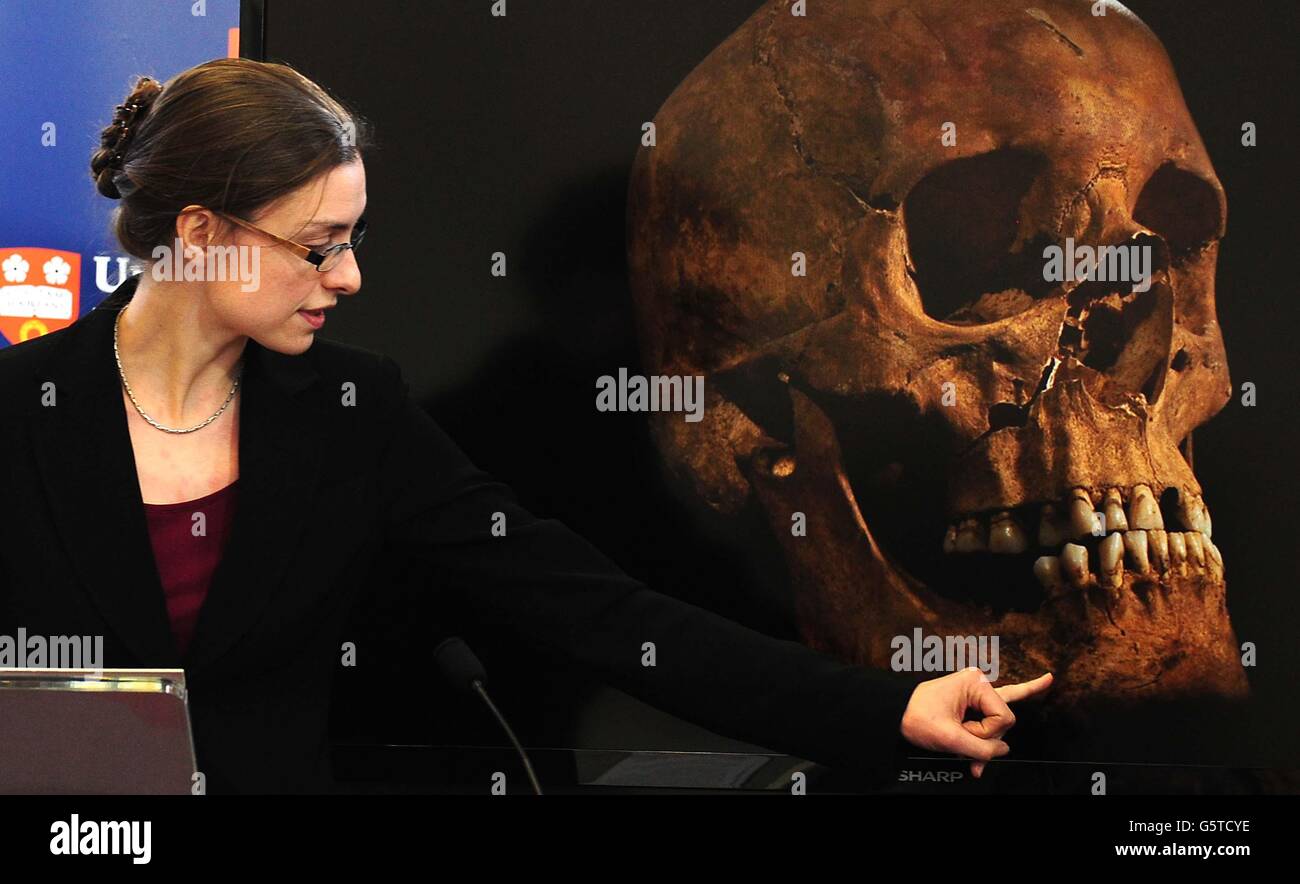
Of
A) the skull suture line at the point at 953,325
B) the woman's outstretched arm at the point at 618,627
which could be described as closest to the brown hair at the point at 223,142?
the woman's outstretched arm at the point at 618,627

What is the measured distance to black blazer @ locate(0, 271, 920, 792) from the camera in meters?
1.54

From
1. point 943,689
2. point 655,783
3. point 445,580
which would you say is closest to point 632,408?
point 445,580

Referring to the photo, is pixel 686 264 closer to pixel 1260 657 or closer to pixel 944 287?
pixel 944 287

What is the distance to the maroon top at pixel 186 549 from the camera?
5.15 feet

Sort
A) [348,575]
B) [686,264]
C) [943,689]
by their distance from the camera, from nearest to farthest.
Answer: [943,689] → [348,575] → [686,264]

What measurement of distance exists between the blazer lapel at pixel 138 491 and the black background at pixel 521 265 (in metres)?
0.34

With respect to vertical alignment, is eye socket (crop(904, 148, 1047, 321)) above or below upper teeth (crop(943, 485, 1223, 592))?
above

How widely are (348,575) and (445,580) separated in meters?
0.29

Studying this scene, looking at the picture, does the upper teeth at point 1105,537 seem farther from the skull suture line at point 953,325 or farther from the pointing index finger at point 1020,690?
the pointing index finger at point 1020,690

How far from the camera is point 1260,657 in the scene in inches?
71.4

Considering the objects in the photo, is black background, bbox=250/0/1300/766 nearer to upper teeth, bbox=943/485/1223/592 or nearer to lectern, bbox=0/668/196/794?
upper teeth, bbox=943/485/1223/592

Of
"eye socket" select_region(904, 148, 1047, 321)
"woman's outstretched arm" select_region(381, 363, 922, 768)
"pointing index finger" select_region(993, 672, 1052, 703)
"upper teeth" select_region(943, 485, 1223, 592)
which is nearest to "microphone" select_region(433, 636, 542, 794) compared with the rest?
"woman's outstretched arm" select_region(381, 363, 922, 768)

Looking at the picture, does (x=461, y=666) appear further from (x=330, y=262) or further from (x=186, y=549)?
(x=330, y=262)
